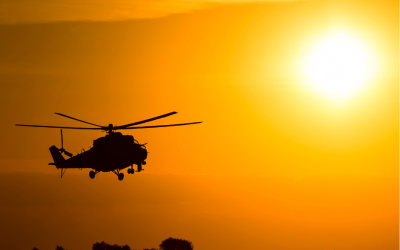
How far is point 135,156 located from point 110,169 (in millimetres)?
4681

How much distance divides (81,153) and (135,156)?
9965 millimetres

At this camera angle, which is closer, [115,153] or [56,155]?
[115,153]

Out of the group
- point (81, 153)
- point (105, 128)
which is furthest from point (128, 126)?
point (81, 153)

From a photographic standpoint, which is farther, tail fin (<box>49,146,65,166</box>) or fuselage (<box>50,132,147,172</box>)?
tail fin (<box>49,146,65,166</box>)

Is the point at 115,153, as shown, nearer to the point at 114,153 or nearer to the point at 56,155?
the point at 114,153

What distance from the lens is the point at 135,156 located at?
101 metres

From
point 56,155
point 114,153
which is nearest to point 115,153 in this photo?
point 114,153

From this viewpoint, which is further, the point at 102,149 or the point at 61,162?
the point at 61,162

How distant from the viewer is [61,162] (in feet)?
357

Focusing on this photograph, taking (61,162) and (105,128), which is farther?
(61,162)

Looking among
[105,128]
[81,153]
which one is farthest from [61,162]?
[105,128]

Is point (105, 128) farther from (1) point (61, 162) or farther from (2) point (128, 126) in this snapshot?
(1) point (61, 162)

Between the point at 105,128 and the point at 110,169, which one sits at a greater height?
the point at 105,128

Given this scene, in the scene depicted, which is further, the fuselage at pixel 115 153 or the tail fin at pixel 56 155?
the tail fin at pixel 56 155
